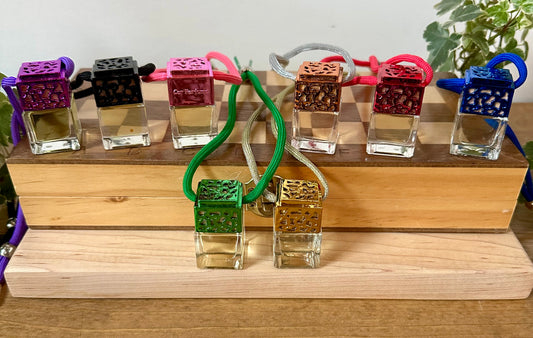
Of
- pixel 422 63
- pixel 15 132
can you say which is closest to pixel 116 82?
pixel 15 132

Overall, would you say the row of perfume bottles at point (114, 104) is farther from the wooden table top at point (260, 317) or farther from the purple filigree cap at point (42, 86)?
the wooden table top at point (260, 317)

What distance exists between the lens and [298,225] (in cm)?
63

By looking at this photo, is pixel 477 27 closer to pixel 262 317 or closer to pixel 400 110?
pixel 400 110

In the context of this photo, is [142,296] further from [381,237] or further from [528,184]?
[528,184]

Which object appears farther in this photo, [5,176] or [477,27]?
[477,27]

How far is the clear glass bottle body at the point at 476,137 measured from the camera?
2.22 feet

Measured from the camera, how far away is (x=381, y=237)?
28.6 inches

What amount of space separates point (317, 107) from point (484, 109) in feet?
0.64

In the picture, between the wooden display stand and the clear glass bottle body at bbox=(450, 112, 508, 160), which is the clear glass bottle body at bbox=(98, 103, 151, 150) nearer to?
the wooden display stand

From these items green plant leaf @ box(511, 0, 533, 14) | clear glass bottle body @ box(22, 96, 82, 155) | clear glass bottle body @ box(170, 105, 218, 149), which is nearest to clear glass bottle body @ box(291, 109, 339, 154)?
clear glass bottle body @ box(170, 105, 218, 149)

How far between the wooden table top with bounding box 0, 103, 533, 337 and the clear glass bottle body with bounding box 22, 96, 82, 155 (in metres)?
0.19

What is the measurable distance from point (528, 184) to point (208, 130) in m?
0.45

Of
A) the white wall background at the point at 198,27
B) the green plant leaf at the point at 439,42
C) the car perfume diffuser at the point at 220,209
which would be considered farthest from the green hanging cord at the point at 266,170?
the white wall background at the point at 198,27

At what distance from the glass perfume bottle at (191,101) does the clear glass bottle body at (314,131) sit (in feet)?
0.34
